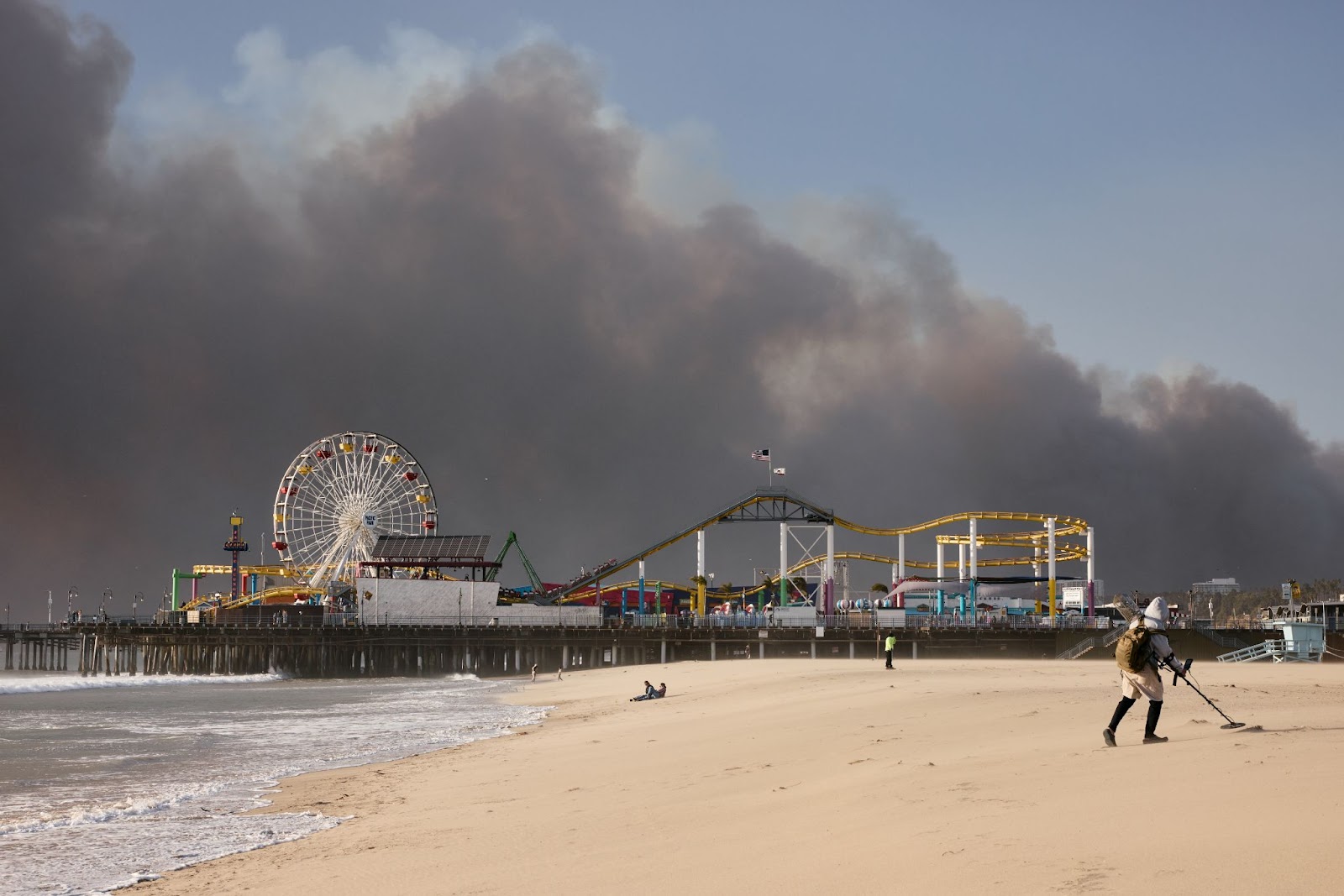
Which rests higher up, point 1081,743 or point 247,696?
point 1081,743

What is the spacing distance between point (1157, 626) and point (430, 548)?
8154 centimetres

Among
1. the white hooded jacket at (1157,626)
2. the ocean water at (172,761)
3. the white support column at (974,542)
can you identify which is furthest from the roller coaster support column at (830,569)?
the white hooded jacket at (1157,626)

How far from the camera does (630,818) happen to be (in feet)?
41.1

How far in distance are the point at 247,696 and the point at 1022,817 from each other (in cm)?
4660

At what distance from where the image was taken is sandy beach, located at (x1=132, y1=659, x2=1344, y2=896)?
8.10m

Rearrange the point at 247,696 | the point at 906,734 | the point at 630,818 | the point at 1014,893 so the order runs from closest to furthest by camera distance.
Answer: the point at 1014,893
the point at 630,818
the point at 906,734
the point at 247,696

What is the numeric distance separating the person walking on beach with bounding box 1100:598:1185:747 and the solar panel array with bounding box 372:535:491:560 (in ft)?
254

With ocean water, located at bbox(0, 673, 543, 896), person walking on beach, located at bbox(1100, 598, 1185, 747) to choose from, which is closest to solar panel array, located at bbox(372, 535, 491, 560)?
ocean water, located at bbox(0, 673, 543, 896)

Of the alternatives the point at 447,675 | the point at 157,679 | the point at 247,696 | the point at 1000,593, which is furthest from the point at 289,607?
the point at 1000,593

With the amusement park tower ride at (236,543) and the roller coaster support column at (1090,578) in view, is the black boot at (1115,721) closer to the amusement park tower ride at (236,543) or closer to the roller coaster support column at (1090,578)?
the roller coaster support column at (1090,578)

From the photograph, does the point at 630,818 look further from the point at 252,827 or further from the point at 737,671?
the point at 737,671

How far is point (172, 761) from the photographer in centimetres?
2350

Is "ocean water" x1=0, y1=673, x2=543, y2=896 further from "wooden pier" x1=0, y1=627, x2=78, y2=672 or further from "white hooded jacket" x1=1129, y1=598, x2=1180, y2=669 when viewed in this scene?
"wooden pier" x1=0, y1=627, x2=78, y2=672

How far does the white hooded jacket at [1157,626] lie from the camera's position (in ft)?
42.7
